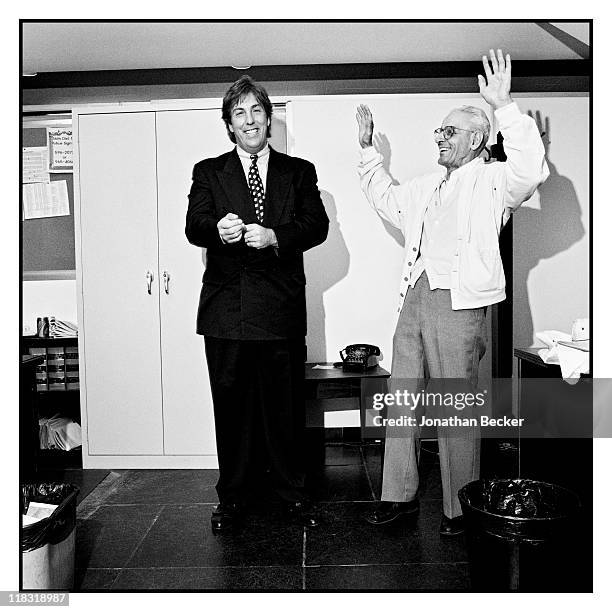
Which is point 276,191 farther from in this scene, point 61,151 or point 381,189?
point 61,151

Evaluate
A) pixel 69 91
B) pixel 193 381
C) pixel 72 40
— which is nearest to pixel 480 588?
pixel 193 381

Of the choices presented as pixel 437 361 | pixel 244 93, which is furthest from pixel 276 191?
pixel 437 361

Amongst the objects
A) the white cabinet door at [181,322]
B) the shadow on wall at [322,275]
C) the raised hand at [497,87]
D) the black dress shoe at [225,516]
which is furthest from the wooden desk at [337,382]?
the raised hand at [497,87]

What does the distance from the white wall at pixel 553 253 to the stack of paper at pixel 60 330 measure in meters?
2.05

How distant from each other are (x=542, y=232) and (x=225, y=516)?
1.95 metres

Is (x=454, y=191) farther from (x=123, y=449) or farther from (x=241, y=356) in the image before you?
(x=123, y=449)

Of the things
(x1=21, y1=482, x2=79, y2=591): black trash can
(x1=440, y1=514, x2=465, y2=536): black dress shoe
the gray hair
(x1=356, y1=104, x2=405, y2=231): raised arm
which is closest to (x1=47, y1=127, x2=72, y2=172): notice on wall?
(x1=356, y1=104, x2=405, y2=231): raised arm

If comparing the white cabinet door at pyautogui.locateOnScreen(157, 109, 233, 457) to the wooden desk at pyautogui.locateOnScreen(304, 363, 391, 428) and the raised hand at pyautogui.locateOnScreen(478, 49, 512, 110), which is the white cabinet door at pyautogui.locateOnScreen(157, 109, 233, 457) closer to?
the wooden desk at pyautogui.locateOnScreen(304, 363, 391, 428)

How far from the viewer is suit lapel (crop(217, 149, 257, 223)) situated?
7.72 ft

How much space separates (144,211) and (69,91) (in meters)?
0.74

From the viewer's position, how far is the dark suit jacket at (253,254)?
2.31 metres

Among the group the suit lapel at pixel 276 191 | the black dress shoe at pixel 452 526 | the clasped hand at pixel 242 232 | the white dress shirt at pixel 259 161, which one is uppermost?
the white dress shirt at pixel 259 161

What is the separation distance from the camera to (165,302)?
306cm

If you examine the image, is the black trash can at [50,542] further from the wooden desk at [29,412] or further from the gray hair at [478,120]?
the gray hair at [478,120]
